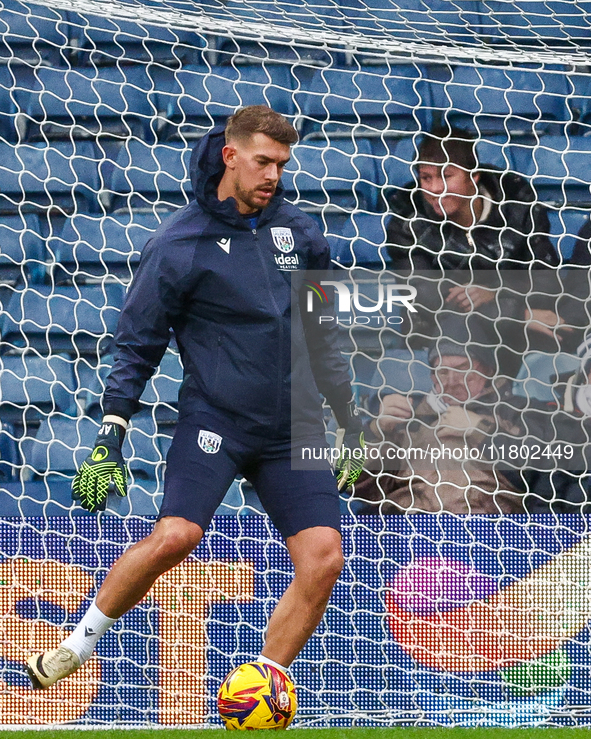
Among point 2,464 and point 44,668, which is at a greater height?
point 2,464

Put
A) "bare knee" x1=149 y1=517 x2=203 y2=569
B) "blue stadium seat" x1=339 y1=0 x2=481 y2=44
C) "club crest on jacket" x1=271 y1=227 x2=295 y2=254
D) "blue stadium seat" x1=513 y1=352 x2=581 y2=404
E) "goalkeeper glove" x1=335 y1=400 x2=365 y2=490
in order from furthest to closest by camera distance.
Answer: "blue stadium seat" x1=339 y1=0 x2=481 y2=44, "blue stadium seat" x1=513 y1=352 x2=581 y2=404, "goalkeeper glove" x1=335 y1=400 x2=365 y2=490, "club crest on jacket" x1=271 y1=227 x2=295 y2=254, "bare knee" x1=149 y1=517 x2=203 y2=569

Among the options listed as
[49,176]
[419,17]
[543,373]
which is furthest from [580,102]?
[49,176]

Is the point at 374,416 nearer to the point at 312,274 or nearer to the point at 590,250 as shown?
the point at 590,250

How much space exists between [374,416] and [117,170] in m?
1.52

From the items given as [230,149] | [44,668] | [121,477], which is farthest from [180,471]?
[230,149]

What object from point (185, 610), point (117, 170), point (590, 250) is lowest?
point (185, 610)

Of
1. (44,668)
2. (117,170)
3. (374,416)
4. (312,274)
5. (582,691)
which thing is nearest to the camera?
(44,668)

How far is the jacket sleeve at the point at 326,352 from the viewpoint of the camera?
2.87m

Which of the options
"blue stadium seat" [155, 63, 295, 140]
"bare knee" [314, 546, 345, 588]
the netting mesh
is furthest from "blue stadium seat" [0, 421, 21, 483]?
"bare knee" [314, 546, 345, 588]

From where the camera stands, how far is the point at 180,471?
2.63 m

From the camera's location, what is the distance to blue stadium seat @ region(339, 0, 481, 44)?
4.52 meters

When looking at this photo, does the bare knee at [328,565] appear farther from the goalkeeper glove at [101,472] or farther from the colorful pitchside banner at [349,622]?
the colorful pitchside banner at [349,622]

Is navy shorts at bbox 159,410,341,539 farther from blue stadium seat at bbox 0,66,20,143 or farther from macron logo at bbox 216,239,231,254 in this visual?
blue stadium seat at bbox 0,66,20,143

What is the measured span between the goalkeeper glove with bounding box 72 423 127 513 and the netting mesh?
1.00m
